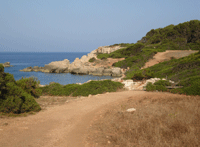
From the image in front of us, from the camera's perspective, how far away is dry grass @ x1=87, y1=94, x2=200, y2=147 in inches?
183

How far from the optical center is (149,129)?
538 centimetres

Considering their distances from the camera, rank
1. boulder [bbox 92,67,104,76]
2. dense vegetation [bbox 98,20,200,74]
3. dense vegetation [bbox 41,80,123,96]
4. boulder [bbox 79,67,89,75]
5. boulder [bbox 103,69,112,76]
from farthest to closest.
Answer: dense vegetation [bbox 98,20,200,74], boulder [bbox 79,67,89,75], boulder [bbox 92,67,104,76], boulder [bbox 103,69,112,76], dense vegetation [bbox 41,80,123,96]

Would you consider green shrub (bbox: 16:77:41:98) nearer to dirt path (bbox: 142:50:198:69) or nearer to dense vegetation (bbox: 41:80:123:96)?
dense vegetation (bbox: 41:80:123:96)

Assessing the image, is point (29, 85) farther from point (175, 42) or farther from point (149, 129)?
point (175, 42)

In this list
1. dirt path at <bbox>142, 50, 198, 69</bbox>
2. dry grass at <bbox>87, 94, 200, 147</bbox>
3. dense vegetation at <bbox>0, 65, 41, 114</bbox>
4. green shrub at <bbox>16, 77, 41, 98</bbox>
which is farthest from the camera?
dirt path at <bbox>142, 50, 198, 69</bbox>

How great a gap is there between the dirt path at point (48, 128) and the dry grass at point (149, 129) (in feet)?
1.83

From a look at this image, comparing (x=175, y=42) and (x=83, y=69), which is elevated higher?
(x=175, y=42)

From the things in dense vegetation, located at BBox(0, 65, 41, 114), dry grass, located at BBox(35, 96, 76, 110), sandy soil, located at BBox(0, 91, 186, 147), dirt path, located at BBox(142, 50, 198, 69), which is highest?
dirt path, located at BBox(142, 50, 198, 69)

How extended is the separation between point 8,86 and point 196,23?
67195 mm

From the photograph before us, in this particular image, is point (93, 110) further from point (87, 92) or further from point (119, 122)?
point (87, 92)

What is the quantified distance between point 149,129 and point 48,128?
11.6ft

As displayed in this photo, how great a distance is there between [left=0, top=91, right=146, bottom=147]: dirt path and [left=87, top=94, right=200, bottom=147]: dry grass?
0.56 m

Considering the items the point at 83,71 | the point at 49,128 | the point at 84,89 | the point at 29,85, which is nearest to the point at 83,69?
the point at 83,71

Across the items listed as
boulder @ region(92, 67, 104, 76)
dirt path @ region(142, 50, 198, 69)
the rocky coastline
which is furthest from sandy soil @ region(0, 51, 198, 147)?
boulder @ region(92, 67, 104, 76)
